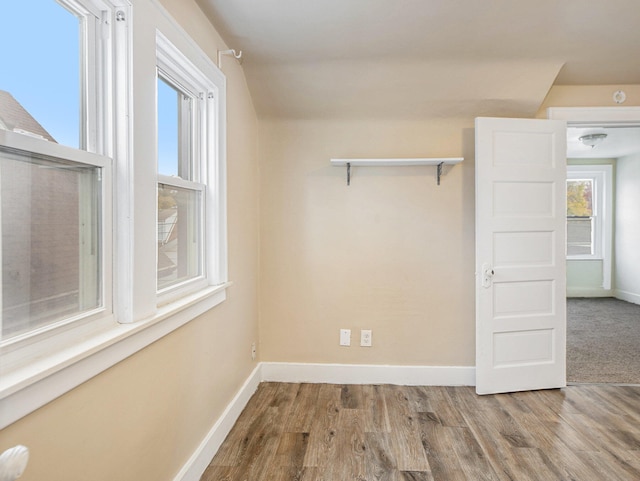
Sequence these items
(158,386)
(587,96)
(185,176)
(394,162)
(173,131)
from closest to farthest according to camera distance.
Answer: (158,386), (173,131), (185,176), (394,162), (587,96)

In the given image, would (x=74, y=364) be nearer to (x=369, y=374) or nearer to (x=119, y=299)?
(x=119, y=299)

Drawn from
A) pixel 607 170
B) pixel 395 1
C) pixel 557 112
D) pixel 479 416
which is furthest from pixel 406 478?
pixel 607 170

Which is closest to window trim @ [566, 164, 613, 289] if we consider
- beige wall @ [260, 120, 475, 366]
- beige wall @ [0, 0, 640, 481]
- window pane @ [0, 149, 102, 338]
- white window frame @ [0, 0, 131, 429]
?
beige wall @ [0, 0, 640, 481]

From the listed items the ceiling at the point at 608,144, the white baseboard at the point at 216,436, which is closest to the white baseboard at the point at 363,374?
the white baseboard at the point at 216,436

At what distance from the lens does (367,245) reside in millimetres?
2910

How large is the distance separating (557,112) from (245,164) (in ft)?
7.82

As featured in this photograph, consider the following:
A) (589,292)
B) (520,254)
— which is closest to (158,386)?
(520,254)

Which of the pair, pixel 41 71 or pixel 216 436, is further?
pixel 216 436

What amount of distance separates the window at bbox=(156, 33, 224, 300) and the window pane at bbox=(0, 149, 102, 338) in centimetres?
41

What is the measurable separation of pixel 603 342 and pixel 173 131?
4.54 metres

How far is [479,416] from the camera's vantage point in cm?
239

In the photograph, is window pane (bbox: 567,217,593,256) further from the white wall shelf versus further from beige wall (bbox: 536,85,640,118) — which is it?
the white wall shelf

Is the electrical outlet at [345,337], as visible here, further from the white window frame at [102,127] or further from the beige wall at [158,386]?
the white window frame at [102,127]

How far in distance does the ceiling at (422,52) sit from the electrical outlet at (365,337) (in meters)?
1.67
